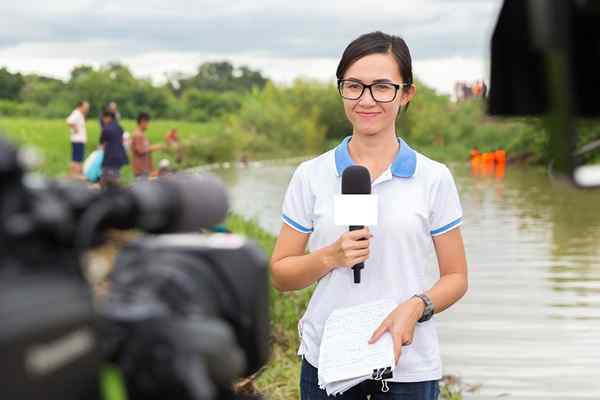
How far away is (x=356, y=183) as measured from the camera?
345cm

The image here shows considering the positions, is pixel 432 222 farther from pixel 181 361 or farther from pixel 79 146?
pixel 79 146

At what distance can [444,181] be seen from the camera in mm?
3607

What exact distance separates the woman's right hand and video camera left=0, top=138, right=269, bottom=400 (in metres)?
1.69

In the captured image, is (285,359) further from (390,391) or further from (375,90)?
(375,90)

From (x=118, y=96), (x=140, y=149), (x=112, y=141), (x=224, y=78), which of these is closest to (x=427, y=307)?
(x=112, y=141)

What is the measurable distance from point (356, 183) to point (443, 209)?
1.03 feet

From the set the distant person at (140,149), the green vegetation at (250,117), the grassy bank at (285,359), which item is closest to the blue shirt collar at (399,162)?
the grassy bank at (285,359)

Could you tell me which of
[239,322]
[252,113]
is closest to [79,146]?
[239,322]

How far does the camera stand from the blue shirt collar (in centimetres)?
358

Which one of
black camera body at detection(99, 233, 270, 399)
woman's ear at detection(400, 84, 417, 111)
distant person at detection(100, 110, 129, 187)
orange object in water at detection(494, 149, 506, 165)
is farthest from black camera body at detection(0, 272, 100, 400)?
orange object in water at detection(494, 149, 506, 165)

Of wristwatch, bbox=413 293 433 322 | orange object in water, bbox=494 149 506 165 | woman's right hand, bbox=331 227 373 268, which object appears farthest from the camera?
orange object in water, bbox=494 149 506 165

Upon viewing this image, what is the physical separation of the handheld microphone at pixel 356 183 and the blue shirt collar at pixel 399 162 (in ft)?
0.41

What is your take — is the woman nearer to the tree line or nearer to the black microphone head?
the black microphone head

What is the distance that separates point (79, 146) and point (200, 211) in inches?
863
